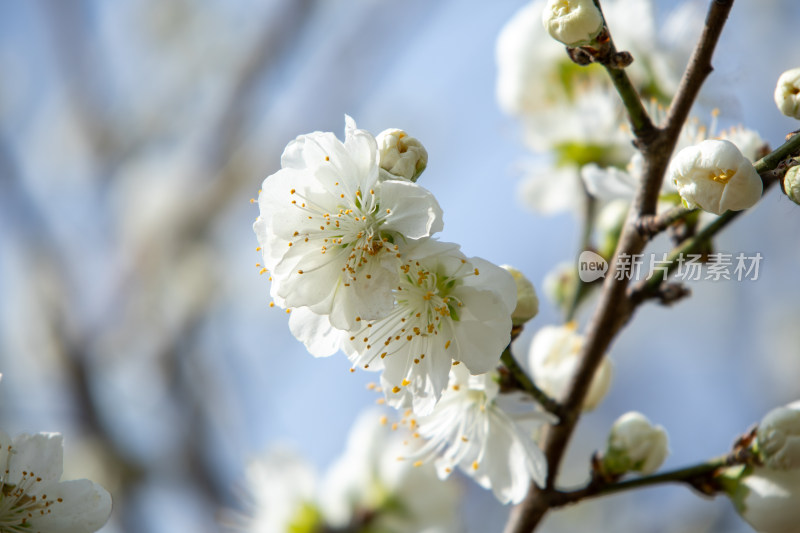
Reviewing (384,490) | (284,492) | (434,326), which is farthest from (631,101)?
(284,492)

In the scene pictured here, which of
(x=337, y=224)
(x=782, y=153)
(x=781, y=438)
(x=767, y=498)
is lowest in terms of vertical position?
(x=767, y=498)

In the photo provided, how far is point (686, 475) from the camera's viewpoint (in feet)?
4.02

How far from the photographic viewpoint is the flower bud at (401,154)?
0.99 m

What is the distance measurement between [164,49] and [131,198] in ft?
4.42

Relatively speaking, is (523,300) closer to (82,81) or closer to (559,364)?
(559,364)

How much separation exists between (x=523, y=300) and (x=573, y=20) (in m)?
0.38

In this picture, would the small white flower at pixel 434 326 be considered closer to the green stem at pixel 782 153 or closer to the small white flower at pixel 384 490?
the green stem at pixel 782 153

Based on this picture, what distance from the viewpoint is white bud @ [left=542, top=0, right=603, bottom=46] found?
3.32 feet

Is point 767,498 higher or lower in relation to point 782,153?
lower

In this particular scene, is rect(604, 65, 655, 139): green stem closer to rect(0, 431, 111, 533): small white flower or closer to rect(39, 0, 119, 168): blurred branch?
rect(0, 431, 111, 533): small white flower

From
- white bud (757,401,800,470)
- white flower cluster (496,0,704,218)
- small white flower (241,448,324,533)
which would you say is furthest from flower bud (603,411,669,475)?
small white flower (241,448,324,533)

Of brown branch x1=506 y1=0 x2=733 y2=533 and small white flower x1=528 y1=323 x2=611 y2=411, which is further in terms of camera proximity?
small white flower x1=528 y1=323 x2=611 y2=411

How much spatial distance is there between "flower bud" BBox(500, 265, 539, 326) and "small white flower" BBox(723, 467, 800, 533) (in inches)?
18.0

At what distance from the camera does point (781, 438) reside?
115cm
